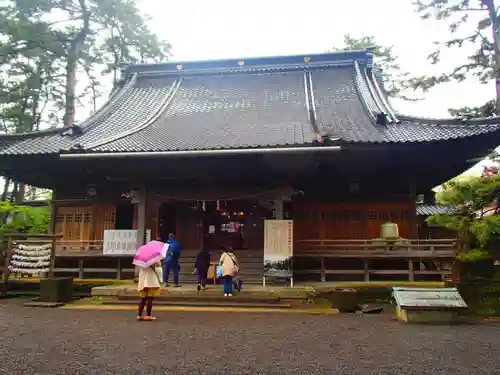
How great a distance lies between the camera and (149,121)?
1566 centimetres

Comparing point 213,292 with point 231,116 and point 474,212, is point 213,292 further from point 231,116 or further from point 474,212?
point 231,116

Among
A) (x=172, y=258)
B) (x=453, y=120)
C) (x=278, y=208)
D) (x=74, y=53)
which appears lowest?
(x=172, y=258)

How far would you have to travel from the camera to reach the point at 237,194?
13000 mm

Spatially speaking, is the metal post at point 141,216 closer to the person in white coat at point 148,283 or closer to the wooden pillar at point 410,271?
the person in white coat at point 148,283

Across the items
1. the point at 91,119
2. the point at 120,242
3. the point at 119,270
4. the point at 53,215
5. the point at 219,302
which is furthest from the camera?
the point at 91,119

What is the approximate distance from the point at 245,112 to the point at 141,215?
6321 millimetres

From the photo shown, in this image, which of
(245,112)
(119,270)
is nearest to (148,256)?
(119,270)

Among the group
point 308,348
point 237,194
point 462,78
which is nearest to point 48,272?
point 237,194

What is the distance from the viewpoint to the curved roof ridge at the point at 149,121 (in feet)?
42.4

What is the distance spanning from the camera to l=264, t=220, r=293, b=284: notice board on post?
11.6m

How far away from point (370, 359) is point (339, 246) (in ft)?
26.0

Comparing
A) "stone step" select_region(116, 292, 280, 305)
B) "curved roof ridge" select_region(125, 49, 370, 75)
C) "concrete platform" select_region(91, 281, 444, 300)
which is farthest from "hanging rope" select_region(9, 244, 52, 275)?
"curved roof ridge" select_region(125, 49, 370, 75)

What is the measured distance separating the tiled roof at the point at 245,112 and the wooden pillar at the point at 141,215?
5.57 feet

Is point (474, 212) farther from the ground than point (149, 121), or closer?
closer
